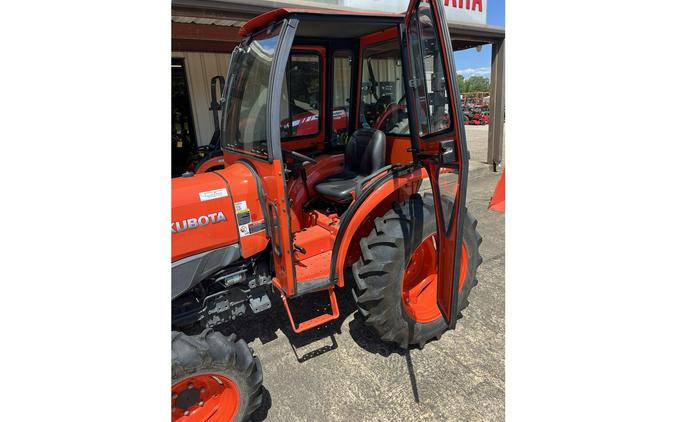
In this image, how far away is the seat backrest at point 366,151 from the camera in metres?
2.83

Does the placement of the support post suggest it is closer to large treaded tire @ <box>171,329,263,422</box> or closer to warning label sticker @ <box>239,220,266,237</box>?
warning label sticker @ <box>239,220,266,237</box>

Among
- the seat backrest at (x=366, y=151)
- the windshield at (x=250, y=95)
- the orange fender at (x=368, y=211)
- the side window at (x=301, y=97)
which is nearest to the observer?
the windshield at (x=250, y=95)

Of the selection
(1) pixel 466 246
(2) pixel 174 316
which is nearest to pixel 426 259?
(1) pixel 466 246

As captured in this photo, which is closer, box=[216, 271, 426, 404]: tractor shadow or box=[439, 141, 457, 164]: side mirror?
box=[439, 141, 457, 164]: side mirror

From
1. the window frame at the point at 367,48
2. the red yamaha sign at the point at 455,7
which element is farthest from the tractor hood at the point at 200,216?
the red yamaha sign at the point at 455,7

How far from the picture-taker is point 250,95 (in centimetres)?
238

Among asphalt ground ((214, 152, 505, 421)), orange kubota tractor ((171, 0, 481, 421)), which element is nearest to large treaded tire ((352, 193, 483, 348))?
orange kubota tractor ((171, 0, 481, 421))

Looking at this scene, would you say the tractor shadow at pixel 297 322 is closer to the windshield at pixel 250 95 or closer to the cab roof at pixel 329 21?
the windshield at pixel 250 95

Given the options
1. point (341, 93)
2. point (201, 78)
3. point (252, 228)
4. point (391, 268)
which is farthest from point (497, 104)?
point (252, 228)

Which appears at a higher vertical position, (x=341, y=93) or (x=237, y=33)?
(x=237, y=33)

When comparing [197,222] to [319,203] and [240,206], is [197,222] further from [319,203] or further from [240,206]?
[319,203]

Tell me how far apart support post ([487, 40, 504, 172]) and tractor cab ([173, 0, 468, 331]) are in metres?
5.51

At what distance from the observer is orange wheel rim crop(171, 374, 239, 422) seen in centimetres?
180

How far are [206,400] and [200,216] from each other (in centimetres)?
93
